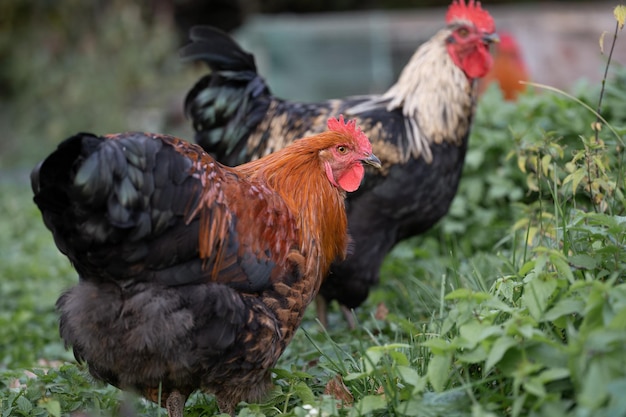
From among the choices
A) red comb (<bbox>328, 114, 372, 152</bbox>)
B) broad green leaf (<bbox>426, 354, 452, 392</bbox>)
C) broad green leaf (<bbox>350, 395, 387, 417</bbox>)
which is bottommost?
broad green leaf (<bbox>350, 395, 387, 417</bbox>)

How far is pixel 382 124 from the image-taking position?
183 inches

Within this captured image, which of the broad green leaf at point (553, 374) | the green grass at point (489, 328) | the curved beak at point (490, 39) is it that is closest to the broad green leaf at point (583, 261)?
the green grass at point (489, 328)

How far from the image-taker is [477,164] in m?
5.75

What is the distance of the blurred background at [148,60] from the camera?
467 inches

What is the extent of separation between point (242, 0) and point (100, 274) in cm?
1613

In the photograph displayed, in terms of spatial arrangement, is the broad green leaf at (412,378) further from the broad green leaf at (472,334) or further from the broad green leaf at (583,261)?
the broad green leaf at (583,261)

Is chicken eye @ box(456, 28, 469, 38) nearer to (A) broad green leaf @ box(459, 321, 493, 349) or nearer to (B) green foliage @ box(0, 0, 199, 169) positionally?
(A) broad green leaf @ box(459, 321, 493, 349)

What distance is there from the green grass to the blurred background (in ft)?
21.1

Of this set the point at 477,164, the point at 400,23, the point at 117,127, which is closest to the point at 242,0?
the point at 400,23

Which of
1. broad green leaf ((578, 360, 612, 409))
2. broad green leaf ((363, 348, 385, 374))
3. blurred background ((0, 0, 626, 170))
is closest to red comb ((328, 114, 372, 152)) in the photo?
broad green leaf ((363, 348, 385, 374))

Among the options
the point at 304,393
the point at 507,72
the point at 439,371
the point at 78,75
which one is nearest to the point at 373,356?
the point at 439,371

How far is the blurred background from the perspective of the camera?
38.9 feet

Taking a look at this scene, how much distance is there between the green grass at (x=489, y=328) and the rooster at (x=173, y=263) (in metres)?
Answer: 0.22

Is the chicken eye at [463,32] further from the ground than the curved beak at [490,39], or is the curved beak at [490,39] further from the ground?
the chicken eye at [463,32]
